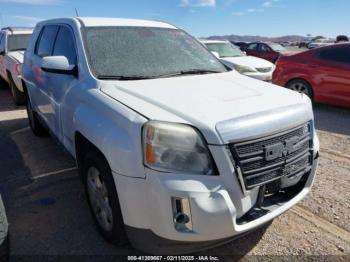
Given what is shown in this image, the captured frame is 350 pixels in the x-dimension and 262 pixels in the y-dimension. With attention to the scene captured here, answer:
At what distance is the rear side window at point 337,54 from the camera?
7066mm

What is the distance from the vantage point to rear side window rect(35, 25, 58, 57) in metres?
4.19

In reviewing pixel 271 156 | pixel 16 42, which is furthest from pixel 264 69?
pixel 271 156

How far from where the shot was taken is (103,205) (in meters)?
2.61

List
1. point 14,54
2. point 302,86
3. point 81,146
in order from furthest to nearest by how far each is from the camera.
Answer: point 14,54, point 302,86, point 81,146

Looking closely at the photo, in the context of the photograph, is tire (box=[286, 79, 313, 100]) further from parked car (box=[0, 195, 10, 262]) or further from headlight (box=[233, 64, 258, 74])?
parked car (box=[0, 195, 10, 262])

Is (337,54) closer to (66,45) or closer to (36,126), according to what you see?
(66,45)

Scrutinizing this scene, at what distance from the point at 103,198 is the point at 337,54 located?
6.52 meters

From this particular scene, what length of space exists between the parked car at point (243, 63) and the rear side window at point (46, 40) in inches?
176

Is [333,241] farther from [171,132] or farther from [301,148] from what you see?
[171,132]

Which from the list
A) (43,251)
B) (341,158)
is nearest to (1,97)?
(43,251)

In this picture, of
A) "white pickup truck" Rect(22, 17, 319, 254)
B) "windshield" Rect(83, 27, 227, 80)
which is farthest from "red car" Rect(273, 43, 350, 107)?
"white pickup truck" Rect(22, 17, 319, 254)

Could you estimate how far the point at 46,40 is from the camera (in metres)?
4.49

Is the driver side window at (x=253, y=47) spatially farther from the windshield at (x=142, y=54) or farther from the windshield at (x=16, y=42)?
the windshield at (x=142, y=54)

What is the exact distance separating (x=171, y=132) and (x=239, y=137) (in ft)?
1.38
